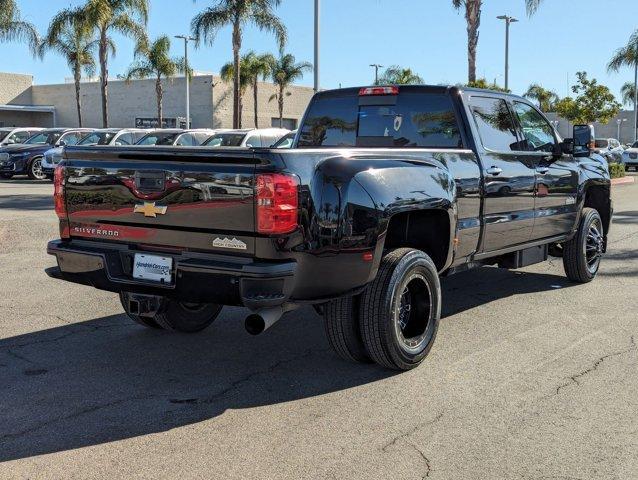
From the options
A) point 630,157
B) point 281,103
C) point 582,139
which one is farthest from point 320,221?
point 281,103

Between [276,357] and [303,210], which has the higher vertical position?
[303,210]

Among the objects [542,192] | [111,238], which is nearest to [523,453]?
[111,238]

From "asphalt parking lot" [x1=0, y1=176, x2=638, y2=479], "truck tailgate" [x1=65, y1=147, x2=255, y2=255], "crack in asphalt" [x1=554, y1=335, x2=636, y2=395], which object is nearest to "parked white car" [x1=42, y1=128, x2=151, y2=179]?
"asphalt parking lot" [x1=0, y1=176, x2=638, y2=479]

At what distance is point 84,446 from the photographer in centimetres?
399

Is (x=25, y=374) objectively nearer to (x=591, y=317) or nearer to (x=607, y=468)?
(x=607, y=468)

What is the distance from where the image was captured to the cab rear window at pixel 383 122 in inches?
250

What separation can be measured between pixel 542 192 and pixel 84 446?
16.1ft

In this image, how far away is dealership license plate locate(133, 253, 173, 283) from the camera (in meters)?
4.72

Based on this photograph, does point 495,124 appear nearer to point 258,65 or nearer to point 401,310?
point 401,310

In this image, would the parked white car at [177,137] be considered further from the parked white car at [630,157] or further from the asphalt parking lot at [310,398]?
the parked white car at [630,157]

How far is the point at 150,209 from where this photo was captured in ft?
15.7

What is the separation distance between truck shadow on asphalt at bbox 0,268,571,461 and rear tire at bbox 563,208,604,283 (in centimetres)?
234

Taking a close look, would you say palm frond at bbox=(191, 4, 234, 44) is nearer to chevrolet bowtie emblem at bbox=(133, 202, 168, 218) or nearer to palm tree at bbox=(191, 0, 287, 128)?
palm tree at bbox=(191, 0, 287, 128)

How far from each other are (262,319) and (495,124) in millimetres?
3319
